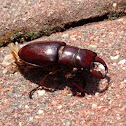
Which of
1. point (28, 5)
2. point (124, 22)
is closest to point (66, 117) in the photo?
point (124, 22)

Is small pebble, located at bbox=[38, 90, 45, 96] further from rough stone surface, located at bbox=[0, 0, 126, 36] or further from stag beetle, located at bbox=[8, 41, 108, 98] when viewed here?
rough stone surface, located at bbox=[0, 0, 126, 36]

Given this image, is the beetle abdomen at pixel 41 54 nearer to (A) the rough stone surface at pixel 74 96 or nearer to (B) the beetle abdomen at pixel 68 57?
(B) the beetle abdomen at pixel 68 57

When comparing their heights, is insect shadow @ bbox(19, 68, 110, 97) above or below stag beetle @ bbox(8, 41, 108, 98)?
below

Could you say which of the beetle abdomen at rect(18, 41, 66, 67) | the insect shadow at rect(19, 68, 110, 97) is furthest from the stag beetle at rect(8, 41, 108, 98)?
the insect shadow at rect(19, 68, 110, 97)

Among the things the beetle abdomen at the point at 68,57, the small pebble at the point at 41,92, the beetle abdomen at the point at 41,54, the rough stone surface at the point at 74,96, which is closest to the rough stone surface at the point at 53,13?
the rough stone surface at the point at 74,96

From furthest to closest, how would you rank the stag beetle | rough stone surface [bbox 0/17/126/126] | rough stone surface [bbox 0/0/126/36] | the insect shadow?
rough stone surface [bbox 0/0/126/36], the insect shadow, the stag beetle, rough stone surface [bbox 0/17/126/126]

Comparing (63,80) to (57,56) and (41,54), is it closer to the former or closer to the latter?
(57,56)
